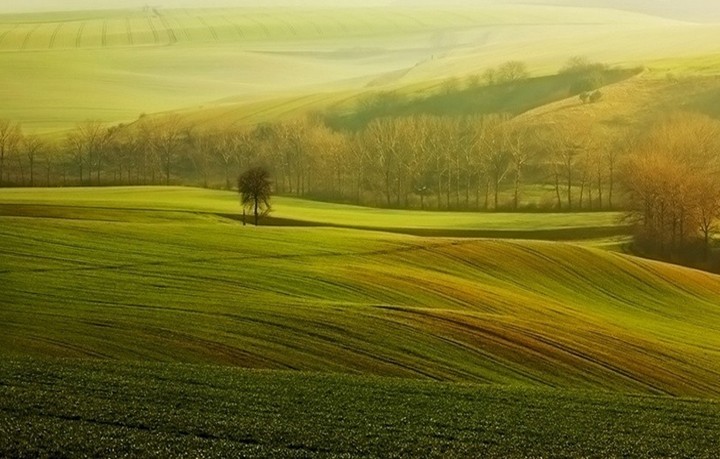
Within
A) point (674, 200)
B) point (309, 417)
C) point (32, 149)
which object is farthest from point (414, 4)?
point (309, 417)

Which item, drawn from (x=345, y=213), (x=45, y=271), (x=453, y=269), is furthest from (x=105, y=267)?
(x=345, y=213)

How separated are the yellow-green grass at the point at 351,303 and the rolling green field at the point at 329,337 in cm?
4

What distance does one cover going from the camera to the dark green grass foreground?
709 cm

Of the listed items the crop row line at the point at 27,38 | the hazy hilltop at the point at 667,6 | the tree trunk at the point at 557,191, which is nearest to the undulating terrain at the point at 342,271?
the crop row line at the point at 27,38

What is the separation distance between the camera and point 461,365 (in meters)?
10.8

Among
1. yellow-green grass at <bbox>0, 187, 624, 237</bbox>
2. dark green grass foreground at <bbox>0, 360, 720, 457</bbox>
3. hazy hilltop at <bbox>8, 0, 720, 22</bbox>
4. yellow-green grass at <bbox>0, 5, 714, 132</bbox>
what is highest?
hazy hilltop at <bbox>8, 0, 720, 22</bbox>

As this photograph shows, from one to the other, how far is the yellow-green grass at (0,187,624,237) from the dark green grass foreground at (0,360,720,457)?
952 cm

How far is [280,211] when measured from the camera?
19250mm

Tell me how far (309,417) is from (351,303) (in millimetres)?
5104

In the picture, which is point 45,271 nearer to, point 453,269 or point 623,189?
point 453,269

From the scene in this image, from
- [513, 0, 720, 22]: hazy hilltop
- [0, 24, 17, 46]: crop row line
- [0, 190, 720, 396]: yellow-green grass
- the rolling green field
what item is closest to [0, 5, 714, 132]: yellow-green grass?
[0, 24, 17, 46]: crop row line

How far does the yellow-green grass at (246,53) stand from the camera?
21.3 m

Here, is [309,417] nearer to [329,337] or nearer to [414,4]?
[329,337]

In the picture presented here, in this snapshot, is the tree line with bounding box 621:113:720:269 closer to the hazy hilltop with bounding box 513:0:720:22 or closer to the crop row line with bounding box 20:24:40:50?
the hazy hilltop with bounding box 513:0:720:22
